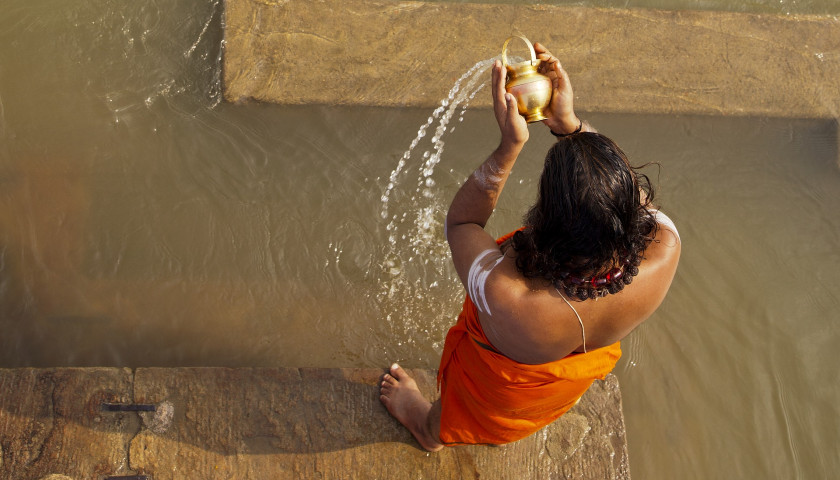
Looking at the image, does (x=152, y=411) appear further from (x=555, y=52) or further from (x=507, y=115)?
(x=555, y=52)

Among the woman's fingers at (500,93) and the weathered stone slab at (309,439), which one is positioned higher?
the woman's fingers at (500,93)

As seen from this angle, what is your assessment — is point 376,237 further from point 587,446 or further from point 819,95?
point 819,95

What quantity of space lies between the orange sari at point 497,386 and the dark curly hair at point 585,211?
14.9 inches

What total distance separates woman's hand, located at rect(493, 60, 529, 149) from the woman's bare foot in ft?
3.69

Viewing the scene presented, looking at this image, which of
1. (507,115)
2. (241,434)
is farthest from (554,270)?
(241,434)

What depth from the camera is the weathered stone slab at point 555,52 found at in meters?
3.32

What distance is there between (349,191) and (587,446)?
170cm

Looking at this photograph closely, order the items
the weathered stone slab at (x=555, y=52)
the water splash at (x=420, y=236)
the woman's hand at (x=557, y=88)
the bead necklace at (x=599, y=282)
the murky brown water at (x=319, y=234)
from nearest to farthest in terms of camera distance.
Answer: the bead necklace at (x=599, y=282) < the woman's hand at (x=557, y=88) < the murky brown water at (x=319, y=234) < the water splash at (x=420, y=236) < the weathered stone slab at (x=555, y=52)

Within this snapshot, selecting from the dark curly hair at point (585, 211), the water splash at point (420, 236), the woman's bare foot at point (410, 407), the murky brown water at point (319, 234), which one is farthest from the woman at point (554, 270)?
the murky brown water at point (319, 234)

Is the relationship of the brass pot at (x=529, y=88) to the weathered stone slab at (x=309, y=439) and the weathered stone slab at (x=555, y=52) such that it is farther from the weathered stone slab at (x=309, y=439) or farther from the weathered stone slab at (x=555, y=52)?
the weathered stone slab at (x=555, y=52)

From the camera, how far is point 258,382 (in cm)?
242

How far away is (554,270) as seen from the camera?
142 centimetres

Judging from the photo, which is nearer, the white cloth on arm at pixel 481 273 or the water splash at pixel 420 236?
the white cloth on arm at pixel 481 273

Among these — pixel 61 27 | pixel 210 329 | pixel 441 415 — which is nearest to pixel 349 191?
pixel 210 329
